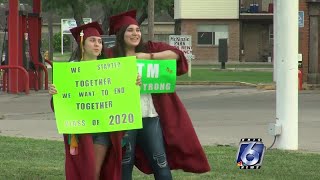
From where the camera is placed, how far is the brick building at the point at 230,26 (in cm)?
5988

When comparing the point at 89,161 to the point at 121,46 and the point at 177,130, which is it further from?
the point at 121,46

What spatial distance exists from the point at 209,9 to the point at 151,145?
53.5 m

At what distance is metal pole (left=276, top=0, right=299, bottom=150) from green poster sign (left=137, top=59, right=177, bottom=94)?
A: 4522mm

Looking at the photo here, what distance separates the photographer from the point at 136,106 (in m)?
6.79

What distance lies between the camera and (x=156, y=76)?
23.0 ft

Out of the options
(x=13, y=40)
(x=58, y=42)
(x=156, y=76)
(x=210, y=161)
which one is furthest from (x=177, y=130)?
(x=58, y=42)

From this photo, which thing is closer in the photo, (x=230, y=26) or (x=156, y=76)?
(x=156, y=76)

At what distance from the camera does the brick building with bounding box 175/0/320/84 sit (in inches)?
2357

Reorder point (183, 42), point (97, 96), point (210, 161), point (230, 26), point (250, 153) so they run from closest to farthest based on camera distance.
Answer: point (97, 96), point (250, 153), point (210, 161), point (183, 42), point (230, 26)

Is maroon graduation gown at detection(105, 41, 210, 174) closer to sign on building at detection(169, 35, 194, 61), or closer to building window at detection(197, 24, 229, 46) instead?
sign on building at detection(169, 35, 194, 61)

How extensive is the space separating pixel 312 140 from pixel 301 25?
13.8 metres

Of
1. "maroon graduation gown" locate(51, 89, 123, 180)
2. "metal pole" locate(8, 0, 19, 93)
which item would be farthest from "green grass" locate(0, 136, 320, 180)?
"metal pole" locate(8, 0, 19, 93)

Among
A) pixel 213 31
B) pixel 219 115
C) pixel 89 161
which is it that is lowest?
pixel 219 115

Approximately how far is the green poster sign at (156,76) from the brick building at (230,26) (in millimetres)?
52333
